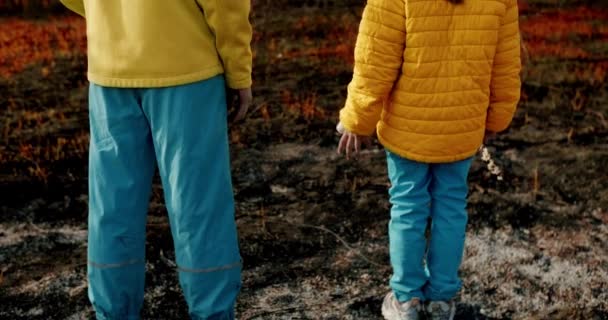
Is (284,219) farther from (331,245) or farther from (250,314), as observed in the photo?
(250,314)

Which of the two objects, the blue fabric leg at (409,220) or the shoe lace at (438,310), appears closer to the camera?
the blue fabric leg at (409,220)

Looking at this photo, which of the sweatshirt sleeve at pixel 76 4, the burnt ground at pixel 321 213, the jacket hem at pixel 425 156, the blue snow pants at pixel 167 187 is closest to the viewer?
the blue snow pants at pixel 167 187

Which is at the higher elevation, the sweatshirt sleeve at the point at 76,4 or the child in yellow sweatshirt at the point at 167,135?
the sweatshirt sleeve at the point at 76,4

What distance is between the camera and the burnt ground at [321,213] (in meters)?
3.41

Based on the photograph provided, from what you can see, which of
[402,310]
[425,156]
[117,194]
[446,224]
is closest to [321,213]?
[402,310]

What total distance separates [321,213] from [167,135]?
205 cm

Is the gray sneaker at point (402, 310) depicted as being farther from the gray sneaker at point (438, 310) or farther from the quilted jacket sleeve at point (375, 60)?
the quilted jacket sleeve at point (375, 60)

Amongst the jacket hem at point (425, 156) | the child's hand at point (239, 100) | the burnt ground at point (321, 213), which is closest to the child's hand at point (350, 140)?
the jacket hem at point (425, 156)

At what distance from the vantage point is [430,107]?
2768mm

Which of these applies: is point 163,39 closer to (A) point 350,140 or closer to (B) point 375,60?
(B) point 375,60

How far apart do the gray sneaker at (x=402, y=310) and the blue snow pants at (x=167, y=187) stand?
0.83 metres

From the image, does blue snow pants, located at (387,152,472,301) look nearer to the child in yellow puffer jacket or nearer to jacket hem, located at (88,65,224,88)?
the child in yellow puffer jacket

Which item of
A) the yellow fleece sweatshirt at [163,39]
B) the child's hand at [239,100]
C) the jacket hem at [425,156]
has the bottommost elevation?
the jacket hem at [425,156]

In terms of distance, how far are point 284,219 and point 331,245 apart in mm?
456
